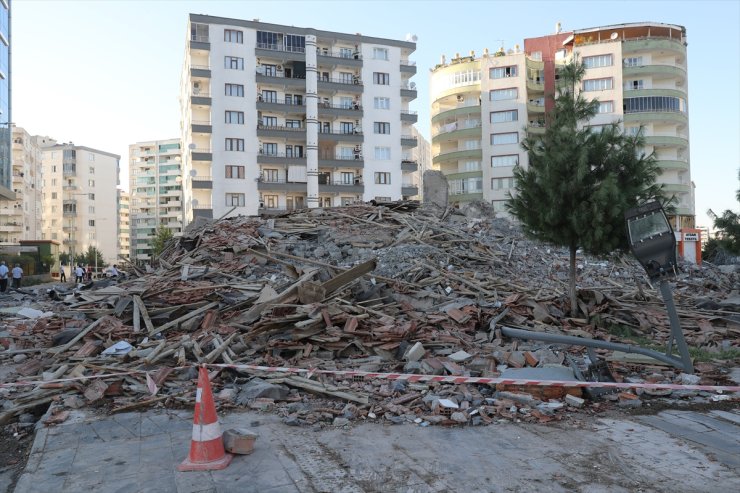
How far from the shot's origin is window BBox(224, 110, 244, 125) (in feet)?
171

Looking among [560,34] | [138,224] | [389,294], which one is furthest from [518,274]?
[138,224]

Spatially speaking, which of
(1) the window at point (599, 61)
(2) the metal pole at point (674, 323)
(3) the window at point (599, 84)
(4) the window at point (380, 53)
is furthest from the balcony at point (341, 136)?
(2) the metal pole at point (674, 323)

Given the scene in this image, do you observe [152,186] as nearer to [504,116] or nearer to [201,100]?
[201,100]

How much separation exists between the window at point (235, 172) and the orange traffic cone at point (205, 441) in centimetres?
4931

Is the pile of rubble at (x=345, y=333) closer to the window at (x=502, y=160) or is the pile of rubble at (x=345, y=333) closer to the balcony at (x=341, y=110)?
the balcony at (x=341, y=110)

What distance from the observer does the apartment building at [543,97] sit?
56.8 meters

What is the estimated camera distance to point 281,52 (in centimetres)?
5400

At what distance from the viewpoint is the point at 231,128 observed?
52.4m

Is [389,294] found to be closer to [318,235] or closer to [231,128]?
[318,235]

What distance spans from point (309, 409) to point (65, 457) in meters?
2.47

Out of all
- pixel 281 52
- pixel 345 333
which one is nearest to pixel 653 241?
pixel 345 333

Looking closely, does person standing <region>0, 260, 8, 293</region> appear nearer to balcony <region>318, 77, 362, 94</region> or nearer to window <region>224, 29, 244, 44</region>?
window <region>224, 29, 244, 44</region>

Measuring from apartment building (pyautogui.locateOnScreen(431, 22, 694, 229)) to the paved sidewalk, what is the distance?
5328 centimetres

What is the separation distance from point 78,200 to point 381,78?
A: 75925 mm
